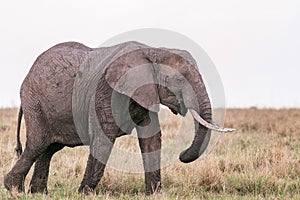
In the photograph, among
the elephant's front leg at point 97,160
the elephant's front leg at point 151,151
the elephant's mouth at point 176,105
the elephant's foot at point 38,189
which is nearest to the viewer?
the elephant's mouth at point 176,105

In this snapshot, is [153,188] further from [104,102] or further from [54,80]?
[54,80]

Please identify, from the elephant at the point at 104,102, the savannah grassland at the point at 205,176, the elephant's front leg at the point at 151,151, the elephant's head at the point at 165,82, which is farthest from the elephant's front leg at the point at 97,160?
the elephant's head at the point at 165,82

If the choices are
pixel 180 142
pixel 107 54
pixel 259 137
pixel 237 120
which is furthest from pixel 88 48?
pixel 237 120

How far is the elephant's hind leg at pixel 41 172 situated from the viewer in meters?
8.80

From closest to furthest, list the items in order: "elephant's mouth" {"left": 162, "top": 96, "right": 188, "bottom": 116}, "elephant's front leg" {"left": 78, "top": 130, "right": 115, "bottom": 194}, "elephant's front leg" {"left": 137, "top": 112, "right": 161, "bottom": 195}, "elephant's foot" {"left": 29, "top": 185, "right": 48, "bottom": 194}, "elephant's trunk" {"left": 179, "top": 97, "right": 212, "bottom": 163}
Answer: "elephant's trunk" {"left": 179, "top": 97, "right": 212, "bottom": 163}, "elephant's mouth" {"left": 162, "top": 96, "right": 188, "bottom": 116}, "elephant's front leg" {"left": 78, "top": 130, "right": 115, "bottom": 194}, "elephant's front leg" {"left": 137, "top": 112, "right": 161, "bottom": 195}, "elephant's foot" {"left": 29, "top": 185, "right": 48, "bottom": 194}

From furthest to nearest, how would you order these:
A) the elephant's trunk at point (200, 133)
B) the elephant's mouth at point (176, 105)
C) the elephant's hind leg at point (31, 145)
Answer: the elephant's hind leg at point (31, 145) < the elephant's mouth at point (176, 105) < the elephant's trunk at point (200, 133)

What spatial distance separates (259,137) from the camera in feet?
46.4

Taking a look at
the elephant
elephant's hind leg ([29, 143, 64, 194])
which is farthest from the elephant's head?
elephant's hind leg ([29, 143, 64, 194])

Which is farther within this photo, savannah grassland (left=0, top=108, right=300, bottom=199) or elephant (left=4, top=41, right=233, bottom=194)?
savannah grassland (left=0, top=108, right=300, bottom=199)

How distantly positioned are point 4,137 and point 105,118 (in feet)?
18.7

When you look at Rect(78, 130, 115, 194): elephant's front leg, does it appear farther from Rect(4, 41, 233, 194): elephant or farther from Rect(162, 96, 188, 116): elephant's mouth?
Rect(162, 96, 188, 116): elephant's mouth

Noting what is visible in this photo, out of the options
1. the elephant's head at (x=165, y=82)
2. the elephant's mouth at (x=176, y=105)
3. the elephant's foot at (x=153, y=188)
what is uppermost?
the elephant's head at (x=165, y=82)

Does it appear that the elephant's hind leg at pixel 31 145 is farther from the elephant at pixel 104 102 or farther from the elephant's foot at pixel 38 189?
the elephant's foot at pixel 38 189

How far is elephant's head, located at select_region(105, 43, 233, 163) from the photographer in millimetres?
7484
